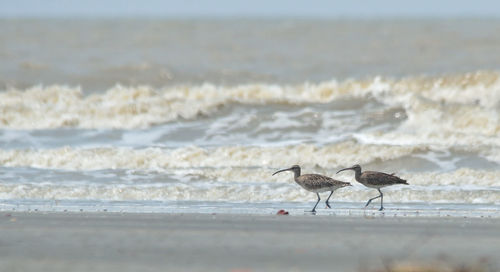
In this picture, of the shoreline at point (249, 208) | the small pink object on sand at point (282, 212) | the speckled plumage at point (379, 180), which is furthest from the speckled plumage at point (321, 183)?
the small pink object on sand at point (282, 212)

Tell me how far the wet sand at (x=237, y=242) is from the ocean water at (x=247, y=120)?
1371mm

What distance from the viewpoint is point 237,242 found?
841 centimetres

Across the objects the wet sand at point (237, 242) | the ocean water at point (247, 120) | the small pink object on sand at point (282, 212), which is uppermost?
the ocean water at point (247, 120)

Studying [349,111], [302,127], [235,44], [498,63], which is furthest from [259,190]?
[235,44]

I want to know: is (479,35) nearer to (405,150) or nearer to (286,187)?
(405,150)

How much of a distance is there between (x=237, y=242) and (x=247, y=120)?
40.4 ft

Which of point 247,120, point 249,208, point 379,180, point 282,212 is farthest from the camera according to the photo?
point 247,120

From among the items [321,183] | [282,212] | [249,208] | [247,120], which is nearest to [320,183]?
[321,183]

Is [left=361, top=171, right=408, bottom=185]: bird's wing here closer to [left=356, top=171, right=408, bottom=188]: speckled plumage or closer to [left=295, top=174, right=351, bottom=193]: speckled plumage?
[left=356, top=171, right=408, bottom=188]: speckled plumage

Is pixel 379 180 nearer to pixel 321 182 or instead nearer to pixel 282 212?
pixel 321 182

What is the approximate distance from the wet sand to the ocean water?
1.37 m

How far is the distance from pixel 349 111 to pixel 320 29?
19.9 metres

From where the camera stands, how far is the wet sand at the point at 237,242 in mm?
7410

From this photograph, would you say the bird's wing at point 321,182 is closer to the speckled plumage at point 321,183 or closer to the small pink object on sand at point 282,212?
the speckled plumage at point 321,183
